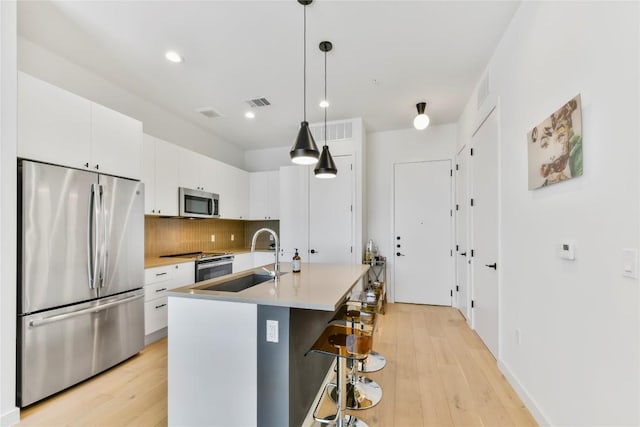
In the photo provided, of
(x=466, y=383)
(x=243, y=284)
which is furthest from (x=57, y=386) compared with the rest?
(x=466, y=383)

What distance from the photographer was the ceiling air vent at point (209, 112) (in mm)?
3972

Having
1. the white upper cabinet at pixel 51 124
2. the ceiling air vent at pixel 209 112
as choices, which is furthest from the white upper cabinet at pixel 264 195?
the white upper cabinet at pixel 51 124

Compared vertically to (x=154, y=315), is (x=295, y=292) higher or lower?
higher

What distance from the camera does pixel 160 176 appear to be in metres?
3.58

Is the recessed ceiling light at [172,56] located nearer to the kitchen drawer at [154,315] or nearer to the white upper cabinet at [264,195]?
the kitchen drawer at [154,315]

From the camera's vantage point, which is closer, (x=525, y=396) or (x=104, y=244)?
(x=525, y=396)

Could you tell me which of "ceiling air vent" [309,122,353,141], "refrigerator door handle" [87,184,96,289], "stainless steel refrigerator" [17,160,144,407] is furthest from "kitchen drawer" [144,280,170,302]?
"ceiling air vent" [309,122,353,141]

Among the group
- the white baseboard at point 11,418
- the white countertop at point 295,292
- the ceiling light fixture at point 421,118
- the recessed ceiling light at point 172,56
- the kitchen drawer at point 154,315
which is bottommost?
the white baseboard at point 11,418

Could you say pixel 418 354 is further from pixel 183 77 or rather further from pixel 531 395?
pixel 183 77

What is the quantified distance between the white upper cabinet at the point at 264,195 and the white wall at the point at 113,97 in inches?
29.9

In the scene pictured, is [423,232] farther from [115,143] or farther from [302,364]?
[115,143]

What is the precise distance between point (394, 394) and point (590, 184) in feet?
6.29

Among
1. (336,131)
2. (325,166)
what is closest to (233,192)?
(336,131)

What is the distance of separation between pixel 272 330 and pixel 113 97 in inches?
131
